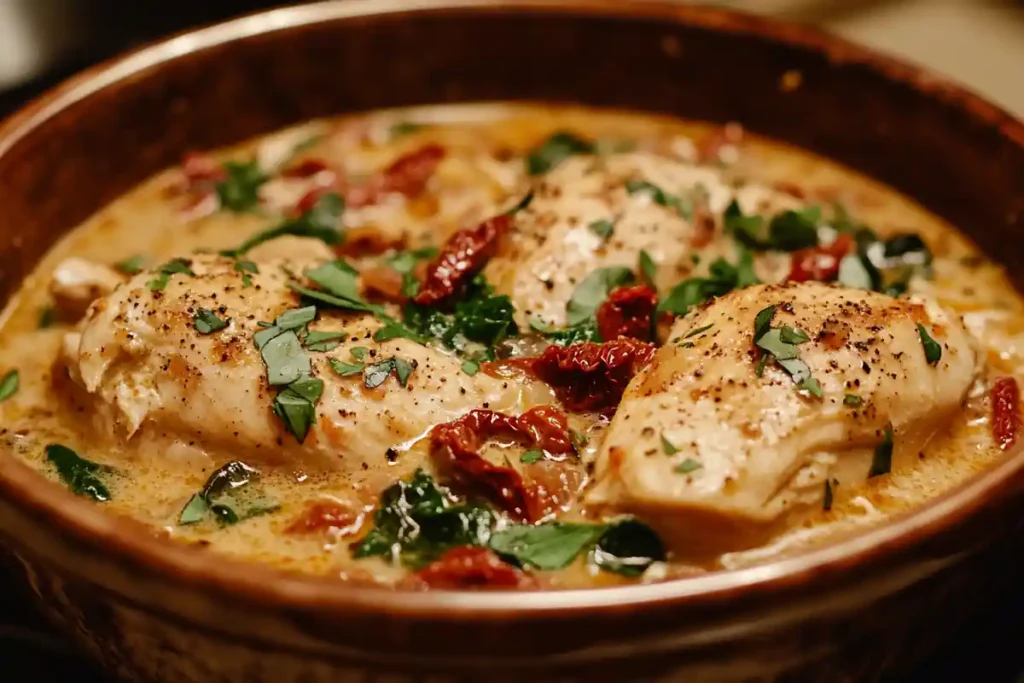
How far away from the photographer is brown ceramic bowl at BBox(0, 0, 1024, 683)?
1.48m

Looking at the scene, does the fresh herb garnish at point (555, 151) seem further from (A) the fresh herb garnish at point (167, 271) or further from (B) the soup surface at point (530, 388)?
(A) the fresh herb garnish at point (167, 271)

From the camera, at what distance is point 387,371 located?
212 cm

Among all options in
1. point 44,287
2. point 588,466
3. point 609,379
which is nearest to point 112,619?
point 588,466

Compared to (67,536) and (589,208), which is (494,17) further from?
(67,536)

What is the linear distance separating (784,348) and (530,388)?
0.54 meters

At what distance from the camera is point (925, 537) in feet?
5.16

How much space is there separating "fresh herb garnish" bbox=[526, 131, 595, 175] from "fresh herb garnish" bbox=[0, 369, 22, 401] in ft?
5.11

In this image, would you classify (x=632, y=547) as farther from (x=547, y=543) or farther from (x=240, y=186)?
(x=240, y=186)

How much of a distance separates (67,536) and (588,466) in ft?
3.16

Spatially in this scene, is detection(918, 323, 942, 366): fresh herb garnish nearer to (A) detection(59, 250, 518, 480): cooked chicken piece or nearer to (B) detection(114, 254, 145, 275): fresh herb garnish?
(A) detection(59, 250, 518, 480): cooked chicken piece

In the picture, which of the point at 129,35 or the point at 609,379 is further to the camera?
the point at 129,35

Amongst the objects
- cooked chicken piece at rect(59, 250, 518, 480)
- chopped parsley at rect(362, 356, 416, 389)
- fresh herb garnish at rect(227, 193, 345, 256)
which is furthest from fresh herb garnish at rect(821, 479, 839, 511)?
fresh herb garnish at rect(227, 193, 345, 256)

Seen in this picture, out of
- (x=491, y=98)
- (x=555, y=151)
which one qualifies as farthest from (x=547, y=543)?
(x=491, y=98)

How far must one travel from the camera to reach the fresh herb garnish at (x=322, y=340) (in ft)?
7.02
